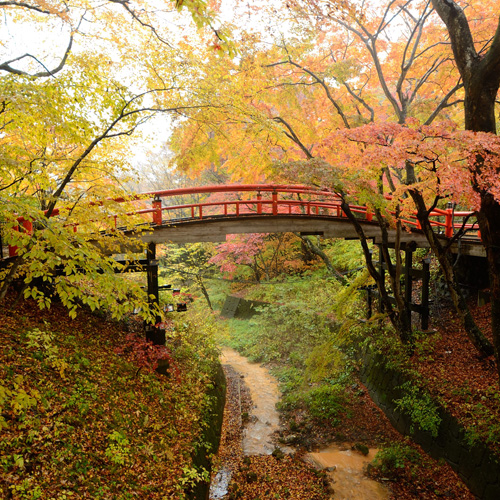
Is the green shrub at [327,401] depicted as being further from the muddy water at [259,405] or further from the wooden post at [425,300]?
the wooden post at [425,300]

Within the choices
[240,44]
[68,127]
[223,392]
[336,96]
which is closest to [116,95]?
[68,127]

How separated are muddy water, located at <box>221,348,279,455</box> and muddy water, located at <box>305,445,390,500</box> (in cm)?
140

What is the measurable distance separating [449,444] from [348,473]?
2.25 metres

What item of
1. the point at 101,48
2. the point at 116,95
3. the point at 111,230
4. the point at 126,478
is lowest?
the point at 126,478

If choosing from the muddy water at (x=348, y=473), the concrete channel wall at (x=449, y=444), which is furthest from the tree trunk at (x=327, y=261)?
the muddy water at (x=348, y=473)

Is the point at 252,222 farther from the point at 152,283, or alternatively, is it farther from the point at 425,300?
the point at 425,300

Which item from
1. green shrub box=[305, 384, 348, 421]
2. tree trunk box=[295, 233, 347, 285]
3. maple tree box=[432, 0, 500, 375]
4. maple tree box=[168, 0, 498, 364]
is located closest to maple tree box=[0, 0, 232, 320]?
maple tree box=[168, 0, 498, 364]

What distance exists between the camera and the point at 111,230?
6062 mm

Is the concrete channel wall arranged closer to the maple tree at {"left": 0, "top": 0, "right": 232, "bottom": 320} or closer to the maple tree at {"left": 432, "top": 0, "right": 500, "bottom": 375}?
the maple tree at {"left": 432, "top": 0, "right": 500, "bottom": 375}

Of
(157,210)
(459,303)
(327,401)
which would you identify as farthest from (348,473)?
(157,210)

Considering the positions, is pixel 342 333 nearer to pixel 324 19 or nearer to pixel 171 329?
pixel 171 329

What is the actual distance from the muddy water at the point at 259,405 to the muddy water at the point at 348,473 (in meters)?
1.40

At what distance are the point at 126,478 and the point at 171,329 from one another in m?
5.97

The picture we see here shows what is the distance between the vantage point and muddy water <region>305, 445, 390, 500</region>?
6750 mm
